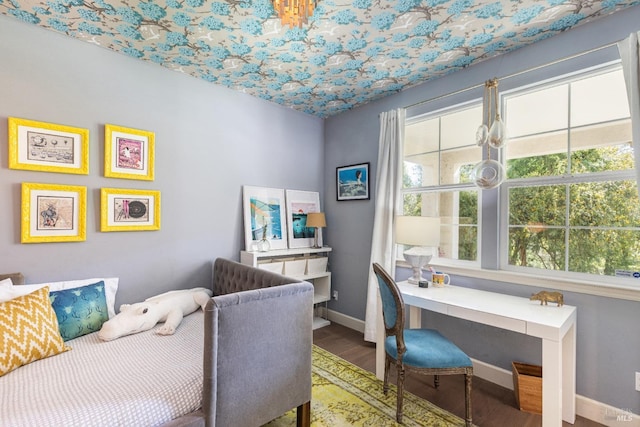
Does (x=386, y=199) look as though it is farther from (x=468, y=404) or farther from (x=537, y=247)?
(x=468, y=404)

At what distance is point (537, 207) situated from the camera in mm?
2199

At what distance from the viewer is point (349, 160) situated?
A: 3537 mm

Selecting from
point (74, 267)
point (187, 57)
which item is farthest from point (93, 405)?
point (187, 57)

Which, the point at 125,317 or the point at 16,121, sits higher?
the point at 16,121

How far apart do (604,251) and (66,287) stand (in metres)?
3.70

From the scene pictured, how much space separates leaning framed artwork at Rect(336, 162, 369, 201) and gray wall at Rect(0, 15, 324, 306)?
610 millimetres

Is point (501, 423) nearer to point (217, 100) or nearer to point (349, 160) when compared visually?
point (349, 160)

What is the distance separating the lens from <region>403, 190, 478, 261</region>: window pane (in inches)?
100

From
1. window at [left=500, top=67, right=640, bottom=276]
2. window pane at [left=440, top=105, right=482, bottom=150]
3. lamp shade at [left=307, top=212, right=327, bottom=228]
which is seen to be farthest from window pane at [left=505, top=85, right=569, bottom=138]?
lamp shade at [left=307, top=212, right=327, bottom=228]

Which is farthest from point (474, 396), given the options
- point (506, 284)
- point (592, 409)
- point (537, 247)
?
point (537, 247)

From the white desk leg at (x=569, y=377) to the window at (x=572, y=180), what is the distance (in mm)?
463

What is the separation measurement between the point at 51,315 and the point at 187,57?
210cm

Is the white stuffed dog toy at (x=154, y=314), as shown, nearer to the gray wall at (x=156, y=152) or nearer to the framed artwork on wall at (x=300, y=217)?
the gray wall at (x=156, y=152)

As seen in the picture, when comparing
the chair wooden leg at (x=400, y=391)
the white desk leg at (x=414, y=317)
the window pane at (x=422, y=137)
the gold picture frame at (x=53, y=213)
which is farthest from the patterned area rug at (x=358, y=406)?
the window pane at (x=422, y=137)
